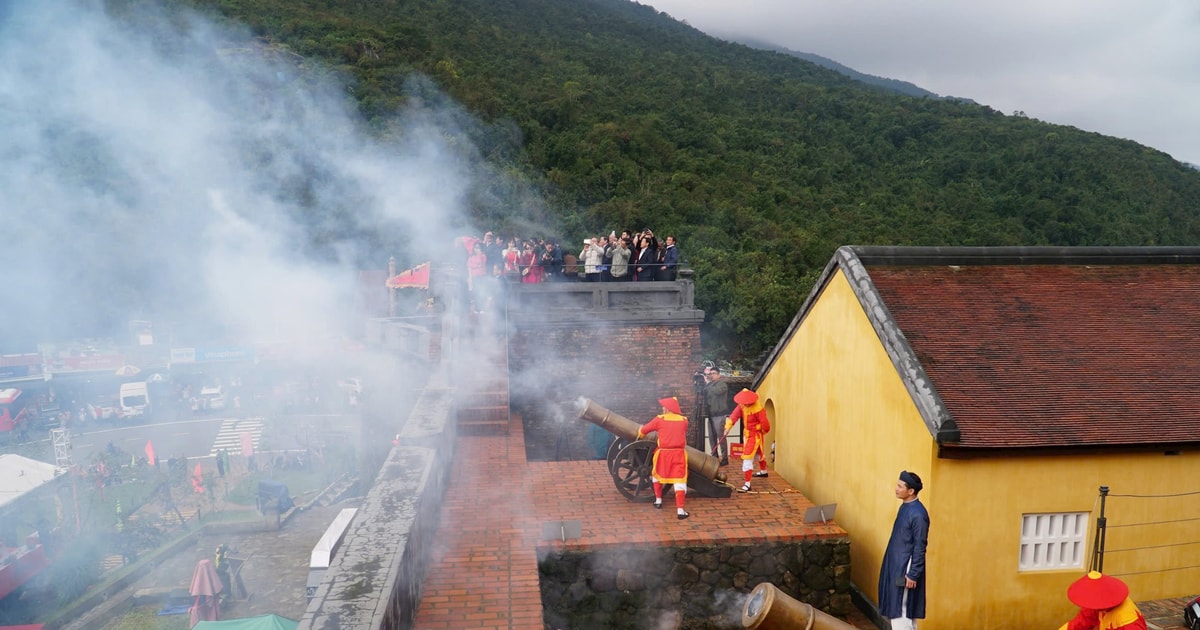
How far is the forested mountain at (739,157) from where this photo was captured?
30.7 metres

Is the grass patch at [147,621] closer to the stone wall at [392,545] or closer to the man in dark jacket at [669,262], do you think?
the stone wall at [392,545]

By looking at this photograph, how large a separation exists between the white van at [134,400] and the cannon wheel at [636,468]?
36.5 m

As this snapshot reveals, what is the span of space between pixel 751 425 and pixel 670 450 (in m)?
1.35

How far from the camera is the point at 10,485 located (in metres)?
18.2

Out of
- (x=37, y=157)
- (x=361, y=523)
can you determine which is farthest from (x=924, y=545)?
(x=37, y=157)

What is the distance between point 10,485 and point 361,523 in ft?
55.9

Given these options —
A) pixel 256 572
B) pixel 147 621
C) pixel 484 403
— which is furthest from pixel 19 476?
pixel 484 403

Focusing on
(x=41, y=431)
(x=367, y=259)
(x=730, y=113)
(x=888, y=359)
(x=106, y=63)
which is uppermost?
(x=730, y=113)

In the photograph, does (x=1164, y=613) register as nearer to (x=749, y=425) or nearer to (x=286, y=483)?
(x=749, y=425)

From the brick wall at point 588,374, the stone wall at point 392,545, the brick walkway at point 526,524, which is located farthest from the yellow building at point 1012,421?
the brick wall at point 588,374

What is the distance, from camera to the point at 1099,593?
4262 millimetres

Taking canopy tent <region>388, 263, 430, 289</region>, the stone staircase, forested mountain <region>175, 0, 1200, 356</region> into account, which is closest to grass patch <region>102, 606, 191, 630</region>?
the stone staircase

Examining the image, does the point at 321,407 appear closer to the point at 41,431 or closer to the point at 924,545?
the point at 41,431

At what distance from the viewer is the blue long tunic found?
5.48 metres
